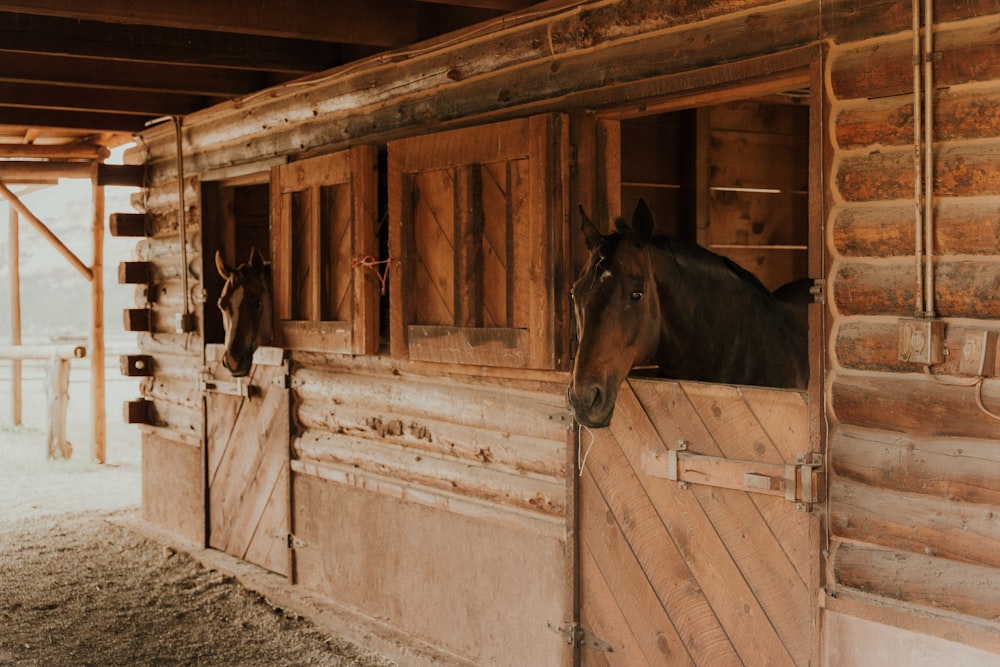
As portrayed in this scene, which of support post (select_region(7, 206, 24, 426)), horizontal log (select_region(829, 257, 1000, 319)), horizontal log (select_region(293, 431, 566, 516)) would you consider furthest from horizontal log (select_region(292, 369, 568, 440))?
support post (select_region(7, 206, 24, 426))

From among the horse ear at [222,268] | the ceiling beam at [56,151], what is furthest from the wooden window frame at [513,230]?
the ceiling beam at [56,151]

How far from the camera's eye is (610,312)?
12.4ft

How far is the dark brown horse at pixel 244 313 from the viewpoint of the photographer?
6629 mm

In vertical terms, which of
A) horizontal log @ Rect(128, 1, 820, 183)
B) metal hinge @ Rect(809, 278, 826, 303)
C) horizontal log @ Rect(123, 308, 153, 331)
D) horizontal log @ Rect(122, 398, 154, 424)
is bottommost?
horizontal log @ Rect(122, 398, 154, 424)

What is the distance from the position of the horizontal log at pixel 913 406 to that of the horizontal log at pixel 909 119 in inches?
27.2

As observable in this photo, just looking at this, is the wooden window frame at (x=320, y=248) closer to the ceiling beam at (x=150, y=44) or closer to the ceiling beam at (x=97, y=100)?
the ceiling beam at (x=150, y=44)

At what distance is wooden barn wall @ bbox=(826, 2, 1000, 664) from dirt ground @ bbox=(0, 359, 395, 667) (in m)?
2.82

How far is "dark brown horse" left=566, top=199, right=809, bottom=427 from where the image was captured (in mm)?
3732

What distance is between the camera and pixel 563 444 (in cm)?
452

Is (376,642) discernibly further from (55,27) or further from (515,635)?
(55,27)

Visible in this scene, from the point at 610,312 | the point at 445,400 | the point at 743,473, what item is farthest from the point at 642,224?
the point at 445,400

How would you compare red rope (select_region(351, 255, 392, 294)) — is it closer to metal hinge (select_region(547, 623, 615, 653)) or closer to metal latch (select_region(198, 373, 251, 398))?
metal latch (select_region(198, 373, 251, 398))

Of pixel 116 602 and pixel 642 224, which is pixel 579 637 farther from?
pixel 116 602

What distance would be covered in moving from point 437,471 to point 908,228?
2843 mm
